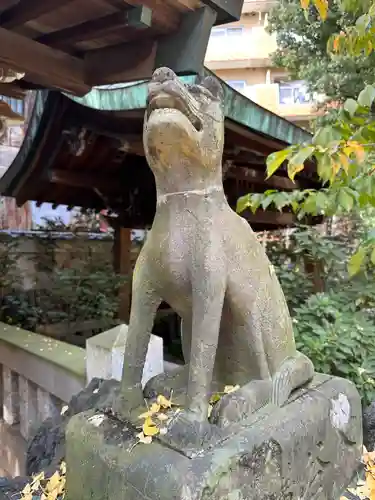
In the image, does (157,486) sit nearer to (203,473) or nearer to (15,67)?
(203,473)

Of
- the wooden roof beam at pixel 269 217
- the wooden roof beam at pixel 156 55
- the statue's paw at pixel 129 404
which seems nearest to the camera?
the statue's paw at pixel 129 404

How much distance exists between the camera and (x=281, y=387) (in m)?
1.11

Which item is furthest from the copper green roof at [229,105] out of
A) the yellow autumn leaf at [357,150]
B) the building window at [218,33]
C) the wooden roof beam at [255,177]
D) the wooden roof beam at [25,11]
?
the building window at [218,33]

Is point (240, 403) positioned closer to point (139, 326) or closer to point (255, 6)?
point (139, 326)

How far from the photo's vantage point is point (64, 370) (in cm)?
213

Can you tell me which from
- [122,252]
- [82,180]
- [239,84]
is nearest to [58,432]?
[82,180]

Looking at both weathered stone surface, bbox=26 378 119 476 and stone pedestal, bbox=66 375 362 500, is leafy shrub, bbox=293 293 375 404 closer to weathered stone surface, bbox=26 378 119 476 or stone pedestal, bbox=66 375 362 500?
stone pedestal, bbox=66 375 362 500

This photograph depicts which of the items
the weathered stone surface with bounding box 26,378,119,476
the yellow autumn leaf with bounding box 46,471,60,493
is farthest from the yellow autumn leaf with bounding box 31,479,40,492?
the weathered stone surface with bounding box 26,378,119,476

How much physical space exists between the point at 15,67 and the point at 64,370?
56.6 inches

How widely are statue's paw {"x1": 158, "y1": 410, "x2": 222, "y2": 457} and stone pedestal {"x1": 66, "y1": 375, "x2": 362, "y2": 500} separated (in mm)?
12

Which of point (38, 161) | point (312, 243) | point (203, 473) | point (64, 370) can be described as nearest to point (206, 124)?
point (203, 473)

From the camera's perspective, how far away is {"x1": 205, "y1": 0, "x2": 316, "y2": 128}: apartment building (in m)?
13.0

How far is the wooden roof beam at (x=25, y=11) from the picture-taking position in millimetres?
1719

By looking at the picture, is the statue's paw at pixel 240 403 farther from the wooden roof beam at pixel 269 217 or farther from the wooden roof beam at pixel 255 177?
the wooden roof beam at pixel 269 217
